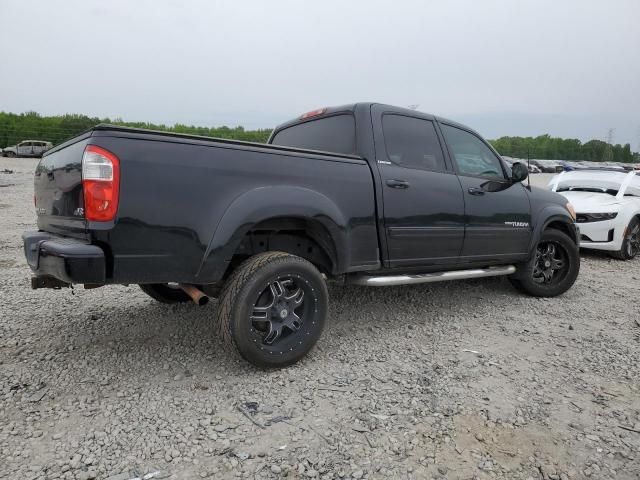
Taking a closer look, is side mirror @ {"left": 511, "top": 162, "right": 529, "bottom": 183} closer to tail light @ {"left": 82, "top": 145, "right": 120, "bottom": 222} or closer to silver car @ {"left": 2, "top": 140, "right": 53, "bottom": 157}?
tail light @ {"left": 82, "top": 145, "right": 120, "bottom": 222}

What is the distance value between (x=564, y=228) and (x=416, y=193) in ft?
8.46

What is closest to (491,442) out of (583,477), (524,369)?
(583,477)

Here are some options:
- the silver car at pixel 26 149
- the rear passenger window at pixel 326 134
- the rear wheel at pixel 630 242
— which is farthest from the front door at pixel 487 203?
the silver car at pixel 26 149

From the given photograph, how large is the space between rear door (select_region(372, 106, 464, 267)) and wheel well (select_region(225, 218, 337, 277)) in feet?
1.73

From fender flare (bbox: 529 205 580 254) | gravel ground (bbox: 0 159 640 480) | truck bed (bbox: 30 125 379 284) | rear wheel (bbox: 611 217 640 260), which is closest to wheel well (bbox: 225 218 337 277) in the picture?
truck bed (bbox: 30 125 379 284)

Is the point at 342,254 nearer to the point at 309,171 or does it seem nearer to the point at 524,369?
the point at 309,171

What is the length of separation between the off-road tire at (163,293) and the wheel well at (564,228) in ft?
13.4

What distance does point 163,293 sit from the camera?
4.03m

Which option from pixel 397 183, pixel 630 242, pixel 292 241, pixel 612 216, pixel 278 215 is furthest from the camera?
pixel 630 242

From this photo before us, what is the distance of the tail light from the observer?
95.8 inches

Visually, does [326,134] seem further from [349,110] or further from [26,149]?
[26,149]

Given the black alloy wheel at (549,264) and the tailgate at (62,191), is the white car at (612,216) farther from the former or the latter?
the tailgate at (62,191)

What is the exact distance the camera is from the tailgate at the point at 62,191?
2.55 meters

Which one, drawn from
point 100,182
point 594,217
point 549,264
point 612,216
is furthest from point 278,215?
point 612,216
